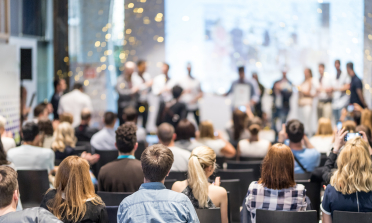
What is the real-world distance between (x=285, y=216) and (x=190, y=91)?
628 cm

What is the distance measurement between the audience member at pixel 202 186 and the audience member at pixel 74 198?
1.83 ft

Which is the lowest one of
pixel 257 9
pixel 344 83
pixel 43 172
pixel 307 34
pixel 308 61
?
pixel 43 172

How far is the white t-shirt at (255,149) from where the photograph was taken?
455 cm

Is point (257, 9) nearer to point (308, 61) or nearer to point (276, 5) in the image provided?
point (276, 5)

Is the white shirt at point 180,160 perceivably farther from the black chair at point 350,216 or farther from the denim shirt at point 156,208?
the denim shirt at point 156,208

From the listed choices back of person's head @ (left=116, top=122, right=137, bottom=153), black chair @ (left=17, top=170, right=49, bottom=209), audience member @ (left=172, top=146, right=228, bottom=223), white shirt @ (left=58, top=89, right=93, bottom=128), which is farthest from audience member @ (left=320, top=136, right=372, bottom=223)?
white shirt @ (left=58, top=89, right=93, bottom=128)

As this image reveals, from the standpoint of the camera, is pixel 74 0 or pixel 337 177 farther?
pixel 74 0

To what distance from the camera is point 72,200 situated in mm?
2031

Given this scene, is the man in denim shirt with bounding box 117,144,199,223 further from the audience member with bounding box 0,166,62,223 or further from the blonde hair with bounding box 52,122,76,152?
the blonde hair with bounding box 52,122,76,152

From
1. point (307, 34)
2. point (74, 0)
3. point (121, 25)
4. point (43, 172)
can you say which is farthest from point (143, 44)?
point (43, 172)

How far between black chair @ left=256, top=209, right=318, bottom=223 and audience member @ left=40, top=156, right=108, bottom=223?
0.88 metres

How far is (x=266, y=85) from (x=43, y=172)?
289 inches

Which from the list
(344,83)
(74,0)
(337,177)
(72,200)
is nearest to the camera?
(72,200)

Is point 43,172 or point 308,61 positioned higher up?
point 308,61
